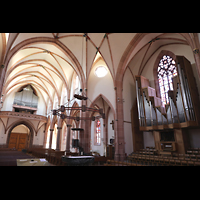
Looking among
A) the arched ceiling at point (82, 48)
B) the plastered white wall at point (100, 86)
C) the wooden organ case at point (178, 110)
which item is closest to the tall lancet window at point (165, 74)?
the arched ceiling at point (82, 48)

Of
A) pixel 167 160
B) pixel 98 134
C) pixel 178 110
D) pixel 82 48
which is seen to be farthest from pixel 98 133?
pixel 167 160

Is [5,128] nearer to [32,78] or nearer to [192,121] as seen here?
[32,78]

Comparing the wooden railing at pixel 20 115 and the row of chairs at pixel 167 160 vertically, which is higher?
the wooden railing at pixel 20 115

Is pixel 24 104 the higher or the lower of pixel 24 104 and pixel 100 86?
the higher

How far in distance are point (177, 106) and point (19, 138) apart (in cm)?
2532

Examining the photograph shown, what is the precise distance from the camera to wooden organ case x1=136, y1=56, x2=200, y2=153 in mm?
9449

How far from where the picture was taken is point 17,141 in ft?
82.8

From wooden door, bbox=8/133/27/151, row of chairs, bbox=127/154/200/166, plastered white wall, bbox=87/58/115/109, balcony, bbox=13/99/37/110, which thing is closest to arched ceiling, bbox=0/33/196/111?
plastered white wall, bbox=87/58/115/109

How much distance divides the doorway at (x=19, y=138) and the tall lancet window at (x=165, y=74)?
23.0 metres

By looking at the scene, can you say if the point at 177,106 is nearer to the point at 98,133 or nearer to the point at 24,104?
the point at 98,133

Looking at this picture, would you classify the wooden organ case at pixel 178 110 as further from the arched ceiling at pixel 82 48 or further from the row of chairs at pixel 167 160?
the arched ceiling at pixel 82 48

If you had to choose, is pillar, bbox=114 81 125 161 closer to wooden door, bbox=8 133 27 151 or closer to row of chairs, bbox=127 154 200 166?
row of chairs, bbox=127 154 200 166

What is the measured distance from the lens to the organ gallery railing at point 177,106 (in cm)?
943

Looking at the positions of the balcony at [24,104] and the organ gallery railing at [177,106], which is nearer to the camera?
the organ gallery railing at [177,106]
